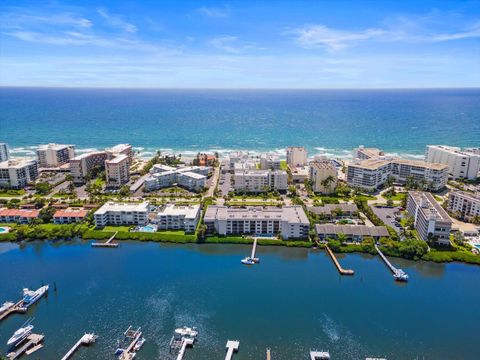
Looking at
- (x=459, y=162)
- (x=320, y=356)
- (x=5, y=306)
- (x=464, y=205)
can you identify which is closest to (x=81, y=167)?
(x=5, y=306)

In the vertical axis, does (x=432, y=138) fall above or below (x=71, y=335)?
above

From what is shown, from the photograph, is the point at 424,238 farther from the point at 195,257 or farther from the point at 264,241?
the point at 195,257

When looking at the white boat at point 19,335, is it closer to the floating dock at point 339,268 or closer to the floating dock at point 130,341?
the floating dock at point 130,341

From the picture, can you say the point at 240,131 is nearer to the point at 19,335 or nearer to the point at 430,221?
the point at 430,221

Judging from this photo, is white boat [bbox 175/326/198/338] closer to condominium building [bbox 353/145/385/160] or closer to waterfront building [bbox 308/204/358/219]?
waterfront building [bbox 308/204/358/219]

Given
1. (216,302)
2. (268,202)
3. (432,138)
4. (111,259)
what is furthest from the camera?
(432,138)

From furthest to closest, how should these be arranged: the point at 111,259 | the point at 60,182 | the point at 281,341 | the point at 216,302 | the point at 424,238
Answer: the point at 60,182 → the point at 424,238 → the point at 111,259 → the point at 216,302 → the point at 281,341

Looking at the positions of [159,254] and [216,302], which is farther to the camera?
[159,254]

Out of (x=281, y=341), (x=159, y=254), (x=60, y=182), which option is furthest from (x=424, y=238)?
(x=60, y=182)
